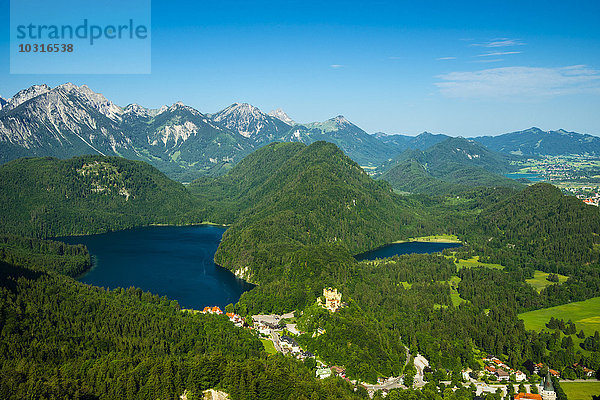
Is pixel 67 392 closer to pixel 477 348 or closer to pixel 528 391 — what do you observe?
pixel 528 391

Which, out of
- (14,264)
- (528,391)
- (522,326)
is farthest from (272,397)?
(14,264)

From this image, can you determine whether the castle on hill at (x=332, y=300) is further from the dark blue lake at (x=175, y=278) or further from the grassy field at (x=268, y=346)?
the dark blue lake at (x=175, y=278)

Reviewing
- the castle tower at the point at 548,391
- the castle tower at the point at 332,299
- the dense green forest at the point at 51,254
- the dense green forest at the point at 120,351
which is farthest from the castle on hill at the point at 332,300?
the dense green forest at the point at 51,254

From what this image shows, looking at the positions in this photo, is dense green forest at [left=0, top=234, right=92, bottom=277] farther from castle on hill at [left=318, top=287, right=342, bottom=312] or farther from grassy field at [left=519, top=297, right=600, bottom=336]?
grassy field at [left=519, top=297, right=600, bottom=336]

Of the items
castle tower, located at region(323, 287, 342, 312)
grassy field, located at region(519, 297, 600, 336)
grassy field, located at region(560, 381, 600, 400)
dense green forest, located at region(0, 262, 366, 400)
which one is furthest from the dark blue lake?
grassy field, located at region(560, 381, 600, 400)

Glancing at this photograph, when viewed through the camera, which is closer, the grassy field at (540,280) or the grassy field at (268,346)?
the grassy field at (268,346)

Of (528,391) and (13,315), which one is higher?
(13,315)

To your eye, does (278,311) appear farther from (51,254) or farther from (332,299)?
(51,254)
